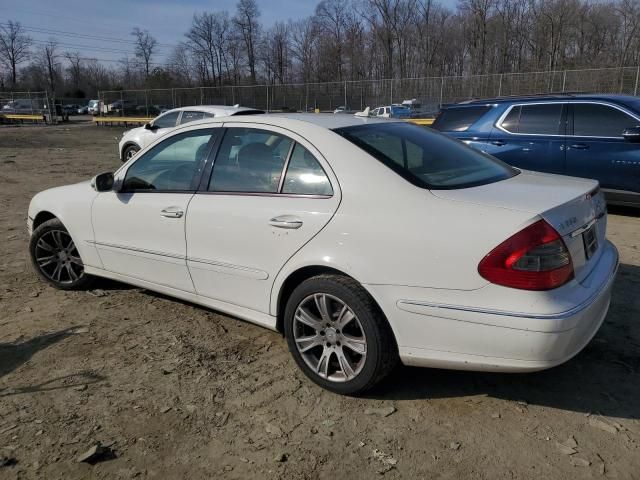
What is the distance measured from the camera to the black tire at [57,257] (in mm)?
4645

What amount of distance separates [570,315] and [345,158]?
1.41m

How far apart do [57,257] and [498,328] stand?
395 cm

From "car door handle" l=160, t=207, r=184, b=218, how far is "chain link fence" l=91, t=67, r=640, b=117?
1589 centimetres

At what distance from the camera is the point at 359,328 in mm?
2896

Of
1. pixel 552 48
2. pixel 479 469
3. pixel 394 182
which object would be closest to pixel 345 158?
pixel 394 182

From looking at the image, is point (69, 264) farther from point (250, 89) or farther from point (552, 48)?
point (552, 48)

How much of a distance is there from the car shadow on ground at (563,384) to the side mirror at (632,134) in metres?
3.91

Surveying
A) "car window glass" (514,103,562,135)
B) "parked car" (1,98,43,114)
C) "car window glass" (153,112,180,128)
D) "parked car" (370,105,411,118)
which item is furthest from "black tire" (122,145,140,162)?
"parked car" (1,98,43,114)

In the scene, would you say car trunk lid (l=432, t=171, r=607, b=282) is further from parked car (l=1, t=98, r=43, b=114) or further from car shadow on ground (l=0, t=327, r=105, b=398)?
parked car (l=1, t=98, r=43, b=114)

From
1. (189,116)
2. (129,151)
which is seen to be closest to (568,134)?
Answer: (189,116)

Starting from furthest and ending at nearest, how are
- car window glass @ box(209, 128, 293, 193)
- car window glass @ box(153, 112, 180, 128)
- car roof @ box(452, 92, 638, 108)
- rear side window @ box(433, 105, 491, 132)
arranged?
car window glass @ box(153, 112, 180, 128) → rear side window @ box(433, 105, 491, 132) → car roof @ box(452, 92, 638, 108) → car window glass @ box(209, 128, 293, 193)

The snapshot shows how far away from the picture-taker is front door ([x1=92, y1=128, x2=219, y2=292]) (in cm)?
367

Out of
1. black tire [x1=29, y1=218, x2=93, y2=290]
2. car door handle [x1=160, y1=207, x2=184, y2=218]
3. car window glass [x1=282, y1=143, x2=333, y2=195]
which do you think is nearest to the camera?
car window glass [x1=282, y1=143, x2=333, y2=195]

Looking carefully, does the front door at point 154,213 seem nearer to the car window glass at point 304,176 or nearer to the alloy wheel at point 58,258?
the alloy wheel at point 58,258
